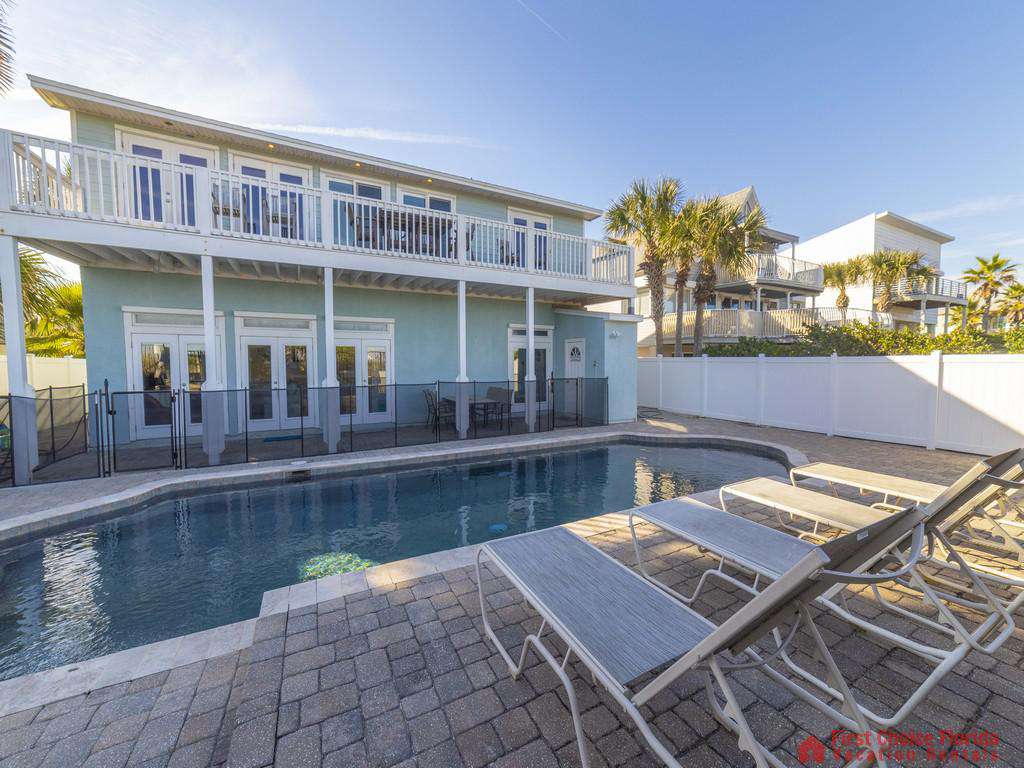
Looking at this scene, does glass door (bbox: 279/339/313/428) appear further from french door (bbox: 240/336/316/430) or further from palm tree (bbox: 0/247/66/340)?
palm tree (bbox: 0/247/66/340)

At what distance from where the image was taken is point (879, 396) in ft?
28.2

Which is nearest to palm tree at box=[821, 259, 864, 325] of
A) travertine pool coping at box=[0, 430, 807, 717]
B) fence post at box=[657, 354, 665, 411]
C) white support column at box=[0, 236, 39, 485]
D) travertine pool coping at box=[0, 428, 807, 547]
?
fence post at box=[657, 354, 665, 411]

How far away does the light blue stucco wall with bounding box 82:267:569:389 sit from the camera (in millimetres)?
8477

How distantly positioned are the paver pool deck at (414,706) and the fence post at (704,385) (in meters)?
10.1

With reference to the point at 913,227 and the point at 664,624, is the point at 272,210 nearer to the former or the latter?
the point at 664,624

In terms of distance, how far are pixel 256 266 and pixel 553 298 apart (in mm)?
7833

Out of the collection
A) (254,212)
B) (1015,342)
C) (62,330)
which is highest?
(254,212)

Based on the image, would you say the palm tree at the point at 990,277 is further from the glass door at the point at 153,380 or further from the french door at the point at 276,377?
the glass door at the point at 153,380

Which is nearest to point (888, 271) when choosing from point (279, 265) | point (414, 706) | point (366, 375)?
point (366, 375)

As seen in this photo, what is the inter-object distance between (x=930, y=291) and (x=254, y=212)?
31.2 m

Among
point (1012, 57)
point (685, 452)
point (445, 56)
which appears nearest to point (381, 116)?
point (445, 56)

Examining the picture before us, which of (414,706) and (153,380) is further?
(153,380)

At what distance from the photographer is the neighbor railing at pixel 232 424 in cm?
701

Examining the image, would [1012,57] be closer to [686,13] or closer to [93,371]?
Result: [686,13]
